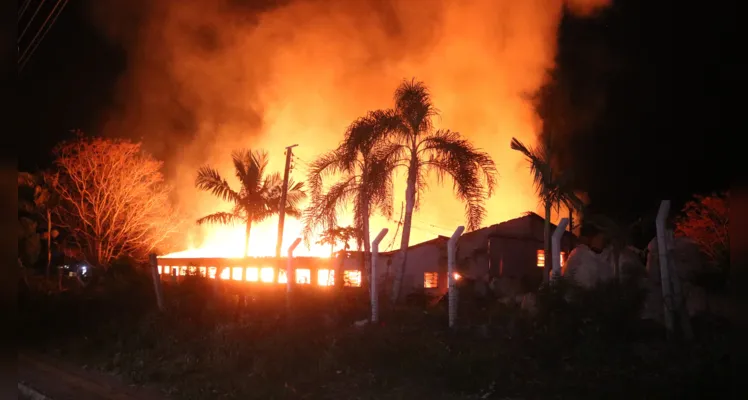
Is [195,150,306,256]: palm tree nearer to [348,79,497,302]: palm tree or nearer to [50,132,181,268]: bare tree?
[50,132,181,268]: bare tree

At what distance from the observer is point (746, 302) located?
4.66m

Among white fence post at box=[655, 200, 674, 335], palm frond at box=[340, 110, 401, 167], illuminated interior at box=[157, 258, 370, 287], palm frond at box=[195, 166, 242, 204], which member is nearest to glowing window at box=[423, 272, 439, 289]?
illuminated interior at box=[157, 258, 370, 287]

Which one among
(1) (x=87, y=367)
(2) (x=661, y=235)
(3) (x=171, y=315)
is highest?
(2) (x=661, y=235)

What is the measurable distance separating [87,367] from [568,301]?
948 centimetres

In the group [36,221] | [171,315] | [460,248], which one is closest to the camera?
[171,315]

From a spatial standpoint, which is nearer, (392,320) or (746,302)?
(746,302)

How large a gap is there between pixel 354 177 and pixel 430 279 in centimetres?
1169

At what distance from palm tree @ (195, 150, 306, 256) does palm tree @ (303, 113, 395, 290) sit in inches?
444

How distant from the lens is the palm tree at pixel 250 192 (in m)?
25.4

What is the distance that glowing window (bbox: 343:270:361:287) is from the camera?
14.5 meters

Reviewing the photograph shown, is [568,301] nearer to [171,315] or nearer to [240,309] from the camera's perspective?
[240,309]

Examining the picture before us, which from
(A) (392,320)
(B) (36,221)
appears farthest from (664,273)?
(B) (36,221)

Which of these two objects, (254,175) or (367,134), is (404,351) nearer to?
(367,134)

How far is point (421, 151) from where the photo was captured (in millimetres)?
13883
